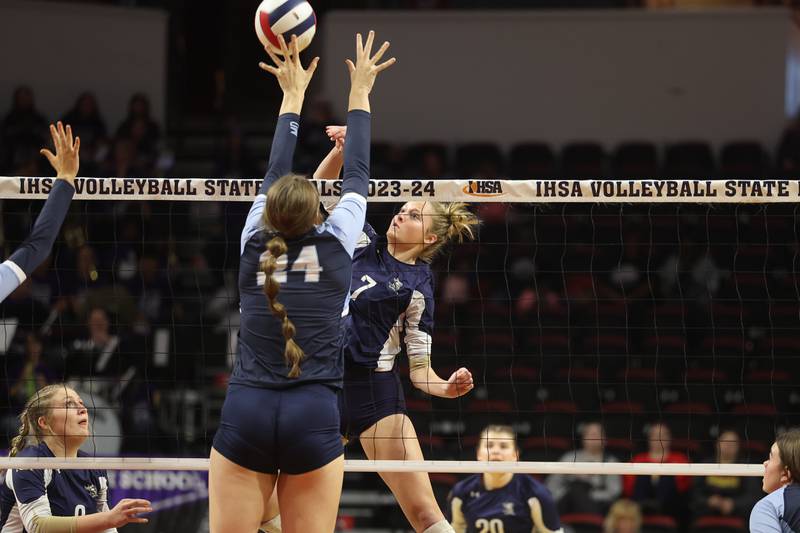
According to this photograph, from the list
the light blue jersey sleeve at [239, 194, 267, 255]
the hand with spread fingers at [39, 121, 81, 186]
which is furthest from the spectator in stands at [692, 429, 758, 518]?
the hand with spread fingers at [39, 121, 81, 186]

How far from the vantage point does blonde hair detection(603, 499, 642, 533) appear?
10.1m

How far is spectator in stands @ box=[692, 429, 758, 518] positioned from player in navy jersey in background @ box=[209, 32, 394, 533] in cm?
721

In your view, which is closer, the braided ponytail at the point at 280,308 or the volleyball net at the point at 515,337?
the braided ponytail at the point at 280,308

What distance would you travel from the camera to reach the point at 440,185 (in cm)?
612

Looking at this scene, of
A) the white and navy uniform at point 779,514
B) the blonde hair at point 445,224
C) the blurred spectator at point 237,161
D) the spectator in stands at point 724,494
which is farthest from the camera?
the blurred spectator at point 237,161

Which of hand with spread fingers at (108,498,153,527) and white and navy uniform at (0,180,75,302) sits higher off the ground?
white and navy uniform at (0,180,75,302)

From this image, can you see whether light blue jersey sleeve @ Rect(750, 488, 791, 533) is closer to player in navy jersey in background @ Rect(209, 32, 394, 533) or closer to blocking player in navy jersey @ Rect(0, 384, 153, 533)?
player in navy jersey in background @ Rect(209, 32, 394, 533)

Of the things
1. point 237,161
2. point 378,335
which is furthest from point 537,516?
point 237,161

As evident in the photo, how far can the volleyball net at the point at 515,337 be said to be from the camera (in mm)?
11445

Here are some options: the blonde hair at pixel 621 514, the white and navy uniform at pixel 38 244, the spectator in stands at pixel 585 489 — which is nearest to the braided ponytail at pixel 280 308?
the white and navy uniform at pixel 38 244

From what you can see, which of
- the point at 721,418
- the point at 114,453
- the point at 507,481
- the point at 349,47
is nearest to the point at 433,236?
the point at 507,481

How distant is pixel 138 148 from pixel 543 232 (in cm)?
542

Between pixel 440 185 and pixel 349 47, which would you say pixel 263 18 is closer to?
pixel 440 185

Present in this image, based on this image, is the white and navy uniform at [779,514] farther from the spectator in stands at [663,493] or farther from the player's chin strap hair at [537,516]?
the spectator in stands at [663,493]
